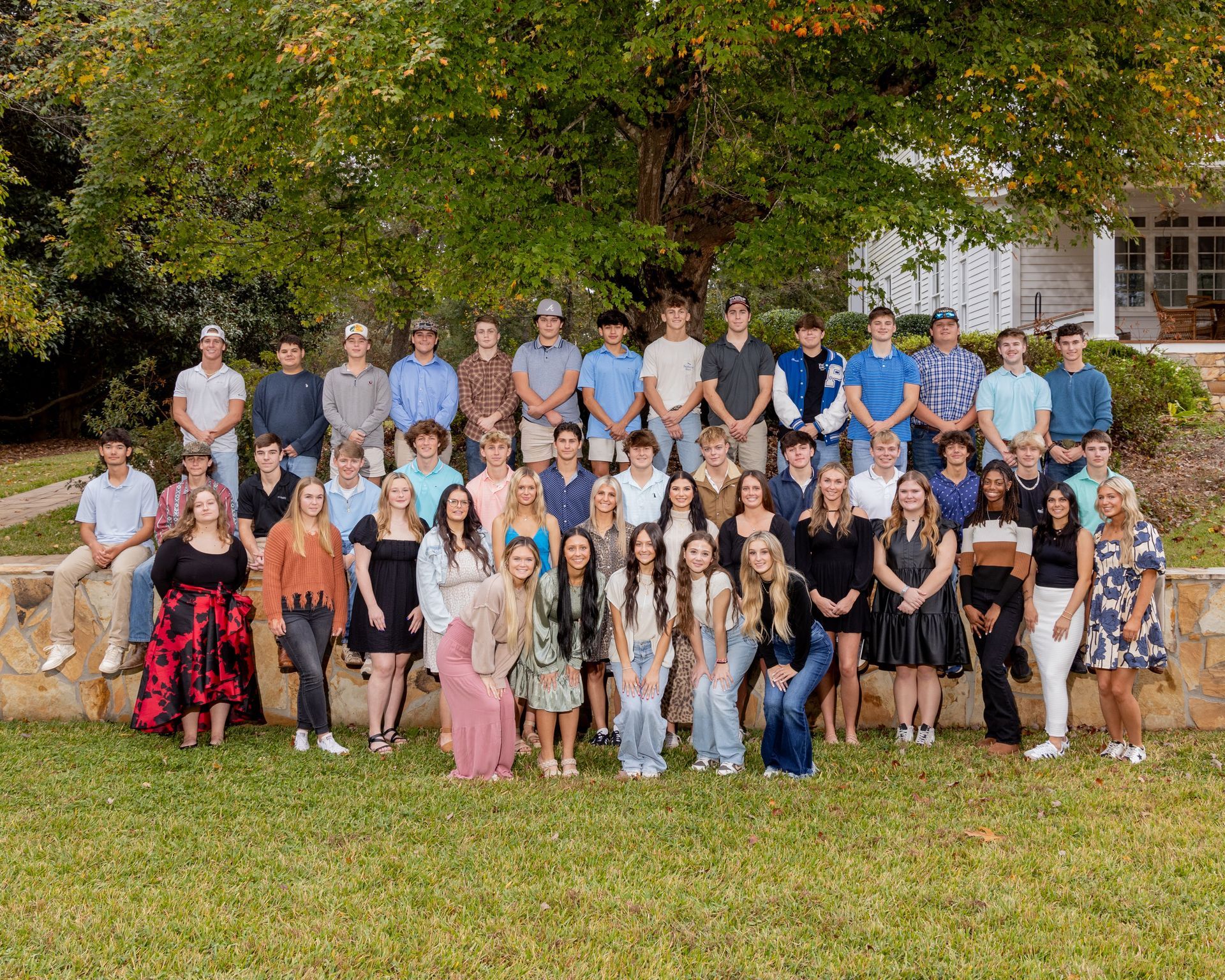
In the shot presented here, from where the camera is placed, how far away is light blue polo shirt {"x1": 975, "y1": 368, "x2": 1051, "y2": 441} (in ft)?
25.9

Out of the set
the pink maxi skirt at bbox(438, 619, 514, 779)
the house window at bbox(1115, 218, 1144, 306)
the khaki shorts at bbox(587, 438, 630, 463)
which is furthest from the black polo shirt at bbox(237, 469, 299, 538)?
the house window at bbox(1115, 218, 1144, 306)

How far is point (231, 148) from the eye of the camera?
10789 millimetres

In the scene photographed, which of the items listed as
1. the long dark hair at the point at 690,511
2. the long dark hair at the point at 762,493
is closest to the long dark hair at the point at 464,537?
the long dark hair at the point at 690,511

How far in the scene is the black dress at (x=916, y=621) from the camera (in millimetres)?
6793

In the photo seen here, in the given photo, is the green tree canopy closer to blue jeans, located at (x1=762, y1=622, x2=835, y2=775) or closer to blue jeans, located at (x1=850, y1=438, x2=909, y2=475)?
blue jeans, located at (x1=850, y1=438, x2=909, y2=475)

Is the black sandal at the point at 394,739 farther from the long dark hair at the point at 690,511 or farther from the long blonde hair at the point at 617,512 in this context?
the long dark hair at the point at 690,511

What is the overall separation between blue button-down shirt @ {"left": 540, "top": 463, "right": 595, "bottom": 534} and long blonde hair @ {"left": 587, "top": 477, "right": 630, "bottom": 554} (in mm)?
522

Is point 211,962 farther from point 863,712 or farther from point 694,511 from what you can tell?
point 863,712

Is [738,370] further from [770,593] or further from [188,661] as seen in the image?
[188,661]

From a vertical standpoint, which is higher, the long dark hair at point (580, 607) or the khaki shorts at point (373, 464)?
the khaki shorts at point (373, 464)

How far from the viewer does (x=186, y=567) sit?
276 inches

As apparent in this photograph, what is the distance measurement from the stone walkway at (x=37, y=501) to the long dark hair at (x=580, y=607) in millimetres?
10781

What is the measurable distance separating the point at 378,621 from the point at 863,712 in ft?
11.1

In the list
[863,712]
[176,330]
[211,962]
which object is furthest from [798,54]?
[176,330]
